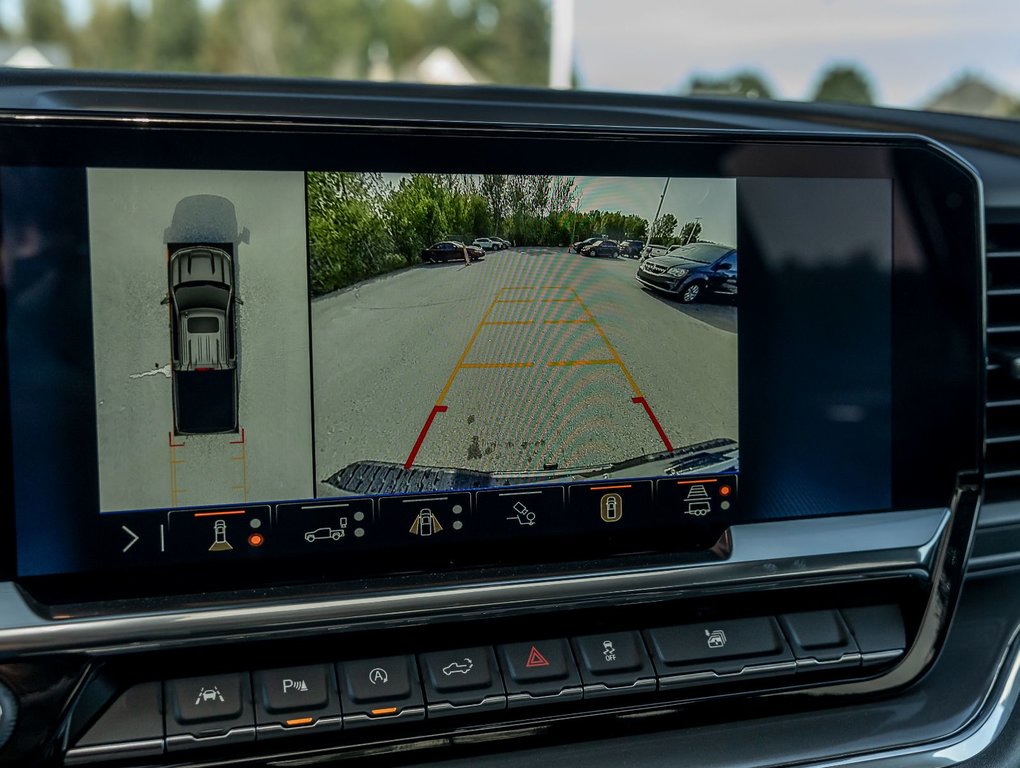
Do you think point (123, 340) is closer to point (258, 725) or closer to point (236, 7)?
point (258, 725)

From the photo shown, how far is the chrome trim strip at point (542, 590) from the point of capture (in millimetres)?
916

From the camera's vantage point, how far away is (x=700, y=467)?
1111 millimetres

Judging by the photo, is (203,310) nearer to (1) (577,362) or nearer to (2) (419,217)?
(2) (419,217)

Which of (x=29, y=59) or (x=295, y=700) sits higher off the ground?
(x=29, y=59)

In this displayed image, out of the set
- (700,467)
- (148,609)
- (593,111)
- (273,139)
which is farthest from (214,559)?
(593,111)

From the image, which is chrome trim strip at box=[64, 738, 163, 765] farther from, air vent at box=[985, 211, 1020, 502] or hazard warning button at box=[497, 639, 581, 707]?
air vent at box=[985, 211, 1020, 502]

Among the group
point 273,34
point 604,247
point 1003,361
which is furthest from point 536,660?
point 273,34

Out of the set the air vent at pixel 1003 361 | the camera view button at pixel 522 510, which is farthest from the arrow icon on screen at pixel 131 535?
the air vent at pixel 1003 361

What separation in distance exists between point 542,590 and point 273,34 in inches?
1150

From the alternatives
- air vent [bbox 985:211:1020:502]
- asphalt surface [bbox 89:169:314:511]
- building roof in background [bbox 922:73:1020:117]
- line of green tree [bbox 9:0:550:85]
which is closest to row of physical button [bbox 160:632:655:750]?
asphalt surface [bbox 89:169:314:511]

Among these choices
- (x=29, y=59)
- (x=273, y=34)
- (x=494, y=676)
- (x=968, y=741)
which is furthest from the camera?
(x=273, y=34)

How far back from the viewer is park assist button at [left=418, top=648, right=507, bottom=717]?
1004 millimetres

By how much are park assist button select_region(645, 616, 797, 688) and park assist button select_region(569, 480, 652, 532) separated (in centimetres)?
14

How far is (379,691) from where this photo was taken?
0.99 m
